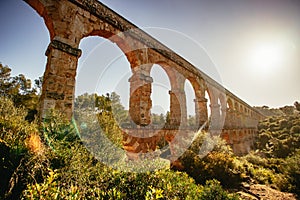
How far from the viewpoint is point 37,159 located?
2.27 meters

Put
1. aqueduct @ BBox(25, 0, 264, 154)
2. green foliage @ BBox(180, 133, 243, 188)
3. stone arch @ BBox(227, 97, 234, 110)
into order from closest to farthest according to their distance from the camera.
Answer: aqueduct @ BBox(25, 0, 264, 154) → green foliage @ BBox(180, 133, 243, 188) → stone arch @ BBox(227, 97, 234, 110)

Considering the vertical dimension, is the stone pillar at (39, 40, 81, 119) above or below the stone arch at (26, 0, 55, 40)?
below

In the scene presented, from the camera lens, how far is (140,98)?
7203mm

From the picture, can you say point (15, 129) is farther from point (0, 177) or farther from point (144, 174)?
point (144, 174)

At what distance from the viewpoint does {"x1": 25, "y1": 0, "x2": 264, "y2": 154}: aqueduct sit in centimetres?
481

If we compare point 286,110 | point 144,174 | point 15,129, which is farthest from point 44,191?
point 286,110

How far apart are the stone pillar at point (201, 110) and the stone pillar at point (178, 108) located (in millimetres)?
2415

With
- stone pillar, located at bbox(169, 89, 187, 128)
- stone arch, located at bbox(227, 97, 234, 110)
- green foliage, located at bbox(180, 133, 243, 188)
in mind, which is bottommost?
green foliage, located at bbox(180, 133, 243, 188)

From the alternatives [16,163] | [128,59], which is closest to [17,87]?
[128,59]

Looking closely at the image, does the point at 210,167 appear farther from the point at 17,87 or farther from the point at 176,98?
the point at 17,87

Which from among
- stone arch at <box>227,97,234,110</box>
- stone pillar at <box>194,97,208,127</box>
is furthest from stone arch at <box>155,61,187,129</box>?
stone arch at <box>227,97,234,110</box>

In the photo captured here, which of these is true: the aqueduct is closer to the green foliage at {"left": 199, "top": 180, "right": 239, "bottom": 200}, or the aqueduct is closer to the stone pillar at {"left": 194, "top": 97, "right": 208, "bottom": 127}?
the stone pillar at {"left": 194, "top": 97, "right": 208, "bottom": 127}

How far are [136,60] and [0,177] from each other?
6.24m

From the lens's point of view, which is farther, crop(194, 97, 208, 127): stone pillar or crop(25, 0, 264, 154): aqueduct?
crop(194, 97, 208, 127): stone pillar
